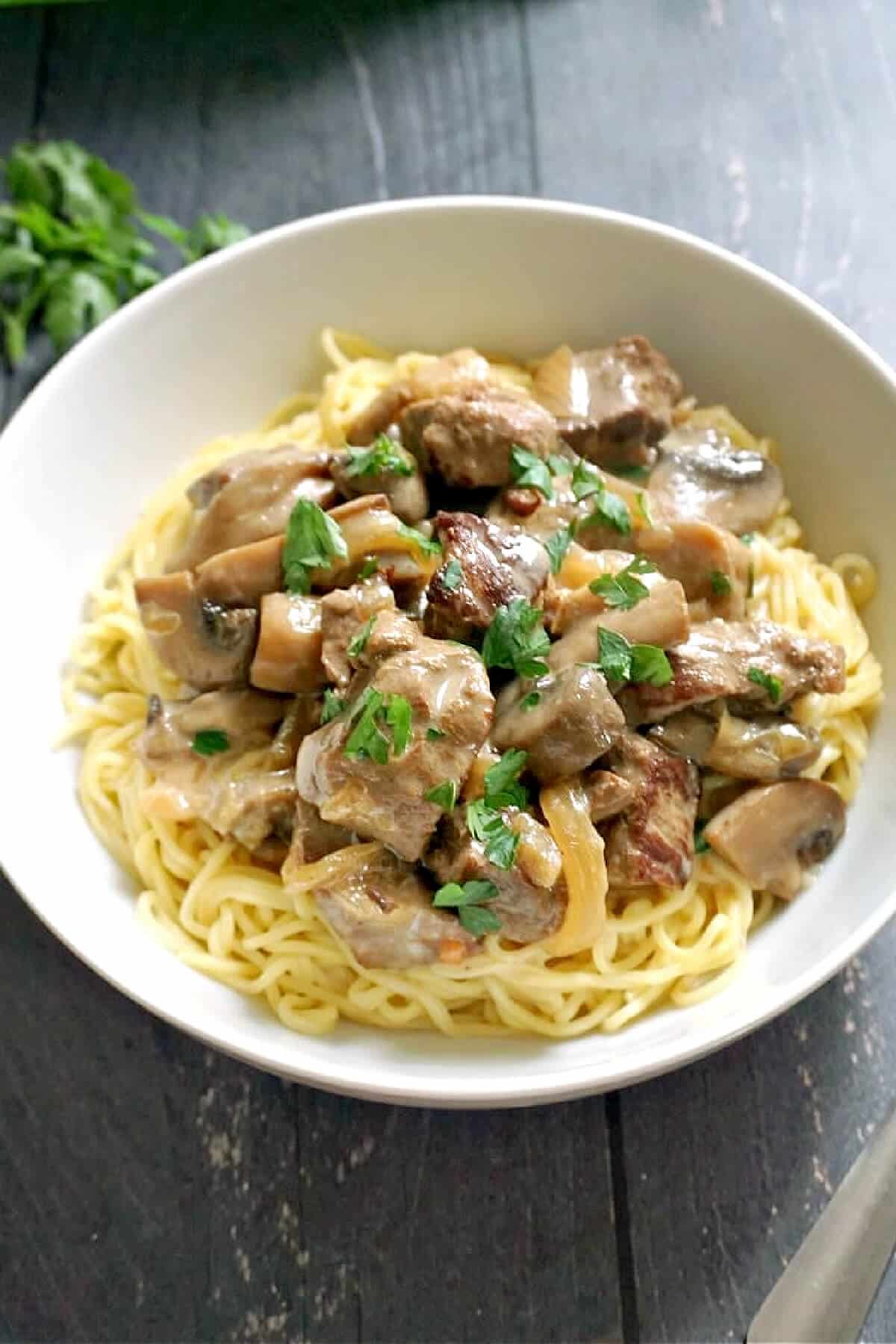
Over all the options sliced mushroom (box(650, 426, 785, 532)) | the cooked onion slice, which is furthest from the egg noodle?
sliced mushroom (box(650, 426, 785, 532))

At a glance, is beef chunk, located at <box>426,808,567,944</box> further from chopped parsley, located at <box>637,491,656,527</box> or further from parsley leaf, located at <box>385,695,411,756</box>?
chopped parsley, located at <box>637,491,656,527</box>

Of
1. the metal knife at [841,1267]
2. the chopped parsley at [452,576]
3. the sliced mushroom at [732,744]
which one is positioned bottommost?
the metal knife at [841,1267]

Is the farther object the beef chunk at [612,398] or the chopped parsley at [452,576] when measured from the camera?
the beef chunk at [612,398]

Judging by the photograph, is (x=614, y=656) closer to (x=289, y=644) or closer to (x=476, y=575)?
(x=476, y=575)

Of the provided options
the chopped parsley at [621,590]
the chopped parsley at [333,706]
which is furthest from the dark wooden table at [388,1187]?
the chopped parsley at [621,590]

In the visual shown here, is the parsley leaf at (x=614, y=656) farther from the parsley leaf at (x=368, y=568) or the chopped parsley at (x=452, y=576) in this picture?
the parsley leaf at (x=368, y=568)

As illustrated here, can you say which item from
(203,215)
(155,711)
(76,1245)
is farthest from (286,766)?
(203,215)
